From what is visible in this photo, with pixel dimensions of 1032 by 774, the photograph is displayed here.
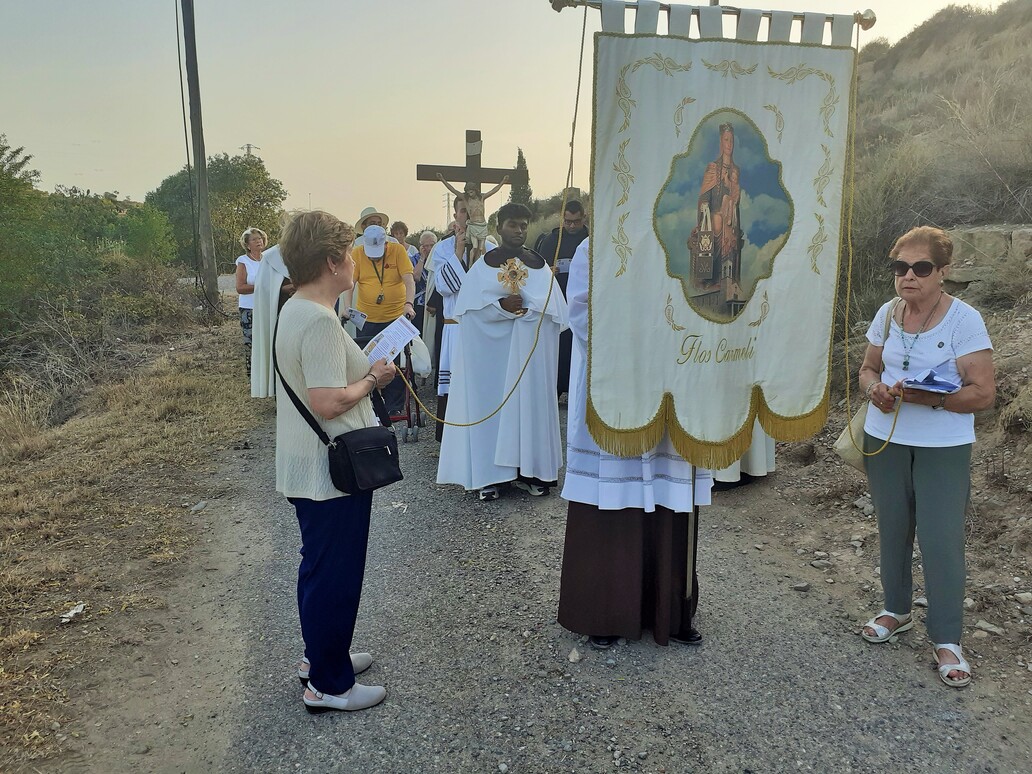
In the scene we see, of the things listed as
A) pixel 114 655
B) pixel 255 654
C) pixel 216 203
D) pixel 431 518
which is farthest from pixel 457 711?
pixel 216 203

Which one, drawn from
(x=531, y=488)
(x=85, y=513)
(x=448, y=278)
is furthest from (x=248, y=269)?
(x=531, y=488)

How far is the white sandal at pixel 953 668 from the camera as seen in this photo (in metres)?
3.15

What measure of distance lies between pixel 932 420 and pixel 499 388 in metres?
3.22

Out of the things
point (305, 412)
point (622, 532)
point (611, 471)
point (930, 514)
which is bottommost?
point (622, 532)

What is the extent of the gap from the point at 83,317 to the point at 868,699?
45.5ft

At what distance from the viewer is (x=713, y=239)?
3.17 m

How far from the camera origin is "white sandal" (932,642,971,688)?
315 centimetres

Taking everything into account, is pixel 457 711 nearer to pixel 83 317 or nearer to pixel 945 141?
pixel 945 141

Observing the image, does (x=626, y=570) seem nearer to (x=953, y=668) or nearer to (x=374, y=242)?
(x=953, y=668)

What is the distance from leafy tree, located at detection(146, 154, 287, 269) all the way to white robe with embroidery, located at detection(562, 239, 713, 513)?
94.1ft

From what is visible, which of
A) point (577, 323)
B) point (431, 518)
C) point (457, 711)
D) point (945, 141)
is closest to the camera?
point (457, 711)

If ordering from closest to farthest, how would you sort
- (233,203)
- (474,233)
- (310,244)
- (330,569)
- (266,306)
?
1. (310,244)
2. (330,569)
3. (266,306)
4. (474,233)
5. (233,203)

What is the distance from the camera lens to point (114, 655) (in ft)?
11.5

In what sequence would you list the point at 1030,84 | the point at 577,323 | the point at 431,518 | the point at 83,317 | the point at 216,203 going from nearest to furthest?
the point at 577,323 < the point at 431,518 < the point at 1030,84 < the point at 83,317 < the point at 216,203
